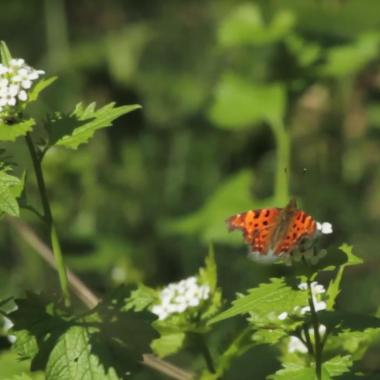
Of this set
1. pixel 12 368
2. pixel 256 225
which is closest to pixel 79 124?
pixel 256 225

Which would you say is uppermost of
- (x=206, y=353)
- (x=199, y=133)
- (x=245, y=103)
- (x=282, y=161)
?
(x=206, y=353)

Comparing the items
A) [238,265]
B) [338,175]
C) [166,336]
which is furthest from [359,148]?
[166,336]

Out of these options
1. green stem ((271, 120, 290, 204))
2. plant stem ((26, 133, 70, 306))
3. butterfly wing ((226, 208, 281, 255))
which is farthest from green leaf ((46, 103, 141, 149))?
green stem ((271, 120, 290, 204))

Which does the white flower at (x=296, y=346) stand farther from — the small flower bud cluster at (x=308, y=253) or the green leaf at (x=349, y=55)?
the green leaf at (x=349, y=55)

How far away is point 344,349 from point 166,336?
16.6 inches

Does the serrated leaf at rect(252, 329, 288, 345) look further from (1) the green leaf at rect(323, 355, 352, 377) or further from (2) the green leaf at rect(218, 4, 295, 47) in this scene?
(2) the green leaf at rect(218, 4, 295, 47)

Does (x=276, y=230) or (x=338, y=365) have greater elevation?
(x=276, y=230)

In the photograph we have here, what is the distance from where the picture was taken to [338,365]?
2199mm

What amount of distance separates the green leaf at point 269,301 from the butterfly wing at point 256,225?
75 millimetres

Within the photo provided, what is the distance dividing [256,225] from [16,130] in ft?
1.68

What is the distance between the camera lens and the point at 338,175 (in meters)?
5.35

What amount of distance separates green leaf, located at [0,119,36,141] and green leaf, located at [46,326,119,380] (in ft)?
1.47

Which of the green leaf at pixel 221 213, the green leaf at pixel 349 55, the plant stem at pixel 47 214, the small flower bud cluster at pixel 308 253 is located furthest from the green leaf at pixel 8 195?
the green leaf at pixel 349 55

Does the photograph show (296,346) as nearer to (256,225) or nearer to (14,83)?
(256,225)
